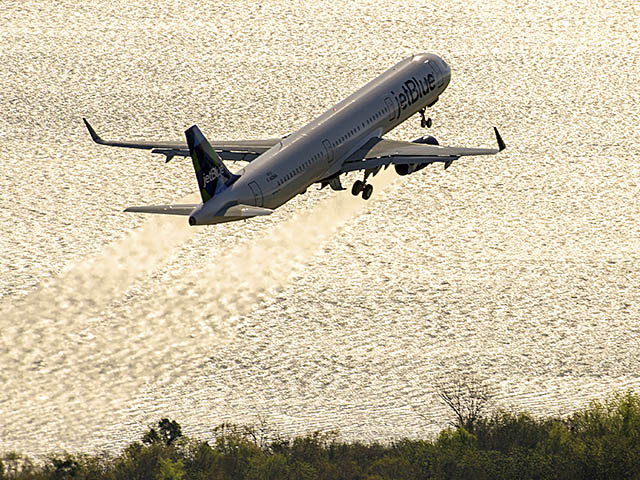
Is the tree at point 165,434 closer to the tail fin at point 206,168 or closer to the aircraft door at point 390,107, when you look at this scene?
the aircraft door at point 390,107

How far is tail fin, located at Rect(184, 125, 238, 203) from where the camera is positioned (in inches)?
4134

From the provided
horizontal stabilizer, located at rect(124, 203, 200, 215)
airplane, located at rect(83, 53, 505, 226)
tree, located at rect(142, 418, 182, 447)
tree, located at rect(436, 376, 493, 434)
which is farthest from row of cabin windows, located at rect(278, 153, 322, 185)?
tree, located at rect(436, 376, 493, 434)

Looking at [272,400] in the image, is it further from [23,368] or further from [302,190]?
[302,190]

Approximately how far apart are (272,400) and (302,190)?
70632mm

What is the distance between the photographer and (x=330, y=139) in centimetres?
11669

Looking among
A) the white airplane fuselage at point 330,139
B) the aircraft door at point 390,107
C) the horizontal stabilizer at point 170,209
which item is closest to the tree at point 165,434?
the white airplane fuselage at point 330,139

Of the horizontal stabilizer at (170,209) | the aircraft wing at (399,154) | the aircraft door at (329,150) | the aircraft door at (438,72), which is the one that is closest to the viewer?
the horizontal stabilizer at (170,209)

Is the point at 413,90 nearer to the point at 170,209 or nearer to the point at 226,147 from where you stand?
the point at 226,147

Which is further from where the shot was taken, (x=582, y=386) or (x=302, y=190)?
(x=582, y=386)

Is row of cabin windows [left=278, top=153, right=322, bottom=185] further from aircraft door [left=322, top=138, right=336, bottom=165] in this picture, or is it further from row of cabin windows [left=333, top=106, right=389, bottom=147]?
row of cabin windows [left=333, top=106, right=389, bottom=147]

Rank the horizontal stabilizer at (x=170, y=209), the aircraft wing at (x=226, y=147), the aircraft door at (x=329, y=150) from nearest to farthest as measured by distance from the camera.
A: the horizontal stabilizer at (x=170, y=209), the aircraft door at (x=329, y=150), the aircraft wing at (x=226, y=147)

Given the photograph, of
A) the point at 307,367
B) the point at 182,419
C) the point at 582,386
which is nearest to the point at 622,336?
the point at 582,386

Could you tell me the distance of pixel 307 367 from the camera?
186 metres

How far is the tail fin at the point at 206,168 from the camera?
344ft
